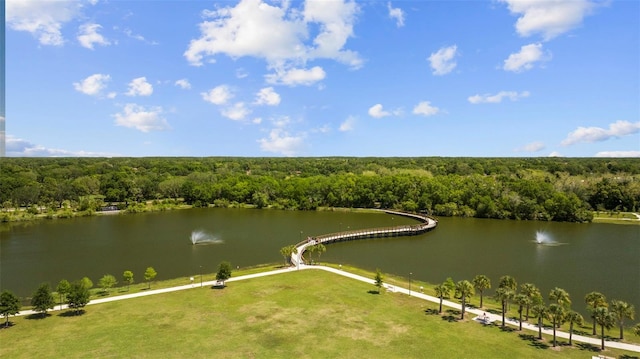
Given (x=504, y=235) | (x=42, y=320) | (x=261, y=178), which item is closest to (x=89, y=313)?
(x=42, y=320)

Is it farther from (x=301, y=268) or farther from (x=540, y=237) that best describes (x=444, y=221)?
(x=301, y=268)

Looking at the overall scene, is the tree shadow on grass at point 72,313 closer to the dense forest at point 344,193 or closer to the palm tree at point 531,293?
the palm tree at point 531,293

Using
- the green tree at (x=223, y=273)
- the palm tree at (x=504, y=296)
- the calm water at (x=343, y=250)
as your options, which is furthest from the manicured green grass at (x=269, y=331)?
the calm water at (x=343, y=250)

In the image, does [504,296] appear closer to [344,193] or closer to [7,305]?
[7,305]

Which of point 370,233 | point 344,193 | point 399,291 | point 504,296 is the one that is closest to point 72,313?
point 399,291

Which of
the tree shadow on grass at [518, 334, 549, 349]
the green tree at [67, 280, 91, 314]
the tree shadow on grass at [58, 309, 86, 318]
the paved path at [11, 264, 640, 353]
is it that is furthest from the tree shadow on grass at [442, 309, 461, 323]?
the tree shadow on grass at [58, 309, 86, 318]

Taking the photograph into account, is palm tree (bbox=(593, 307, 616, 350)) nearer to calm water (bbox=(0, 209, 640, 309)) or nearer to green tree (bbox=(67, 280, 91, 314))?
calm water (bbox=(0, 209, 640, 309))
